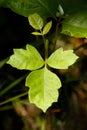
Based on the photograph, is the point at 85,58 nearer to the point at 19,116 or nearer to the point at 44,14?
the point at 19,116

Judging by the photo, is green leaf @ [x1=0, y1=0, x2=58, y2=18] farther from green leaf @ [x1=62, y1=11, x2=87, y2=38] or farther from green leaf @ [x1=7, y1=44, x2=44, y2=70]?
green leaf @ [x1=7, y1=44, x2=44, y2=70]

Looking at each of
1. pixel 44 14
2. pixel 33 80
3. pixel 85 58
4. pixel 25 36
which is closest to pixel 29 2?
pixel 44 14

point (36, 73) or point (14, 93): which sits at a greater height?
point (36, 73)

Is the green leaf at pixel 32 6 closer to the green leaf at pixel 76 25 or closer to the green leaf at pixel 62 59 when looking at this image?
the green leaf at pixel 76 25

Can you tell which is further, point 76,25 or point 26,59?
point 76,25

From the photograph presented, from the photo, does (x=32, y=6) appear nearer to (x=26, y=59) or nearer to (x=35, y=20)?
(x=35, y=20)

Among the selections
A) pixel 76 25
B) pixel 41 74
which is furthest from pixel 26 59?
pixel 76 25
